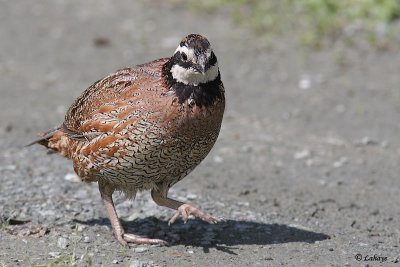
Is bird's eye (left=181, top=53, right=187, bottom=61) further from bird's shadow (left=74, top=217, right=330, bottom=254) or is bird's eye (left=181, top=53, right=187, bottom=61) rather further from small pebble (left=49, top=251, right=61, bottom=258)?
small pebble (left=49, top=251, right=61, bottom=258)

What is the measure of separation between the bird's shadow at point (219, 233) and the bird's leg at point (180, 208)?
32 centimetres

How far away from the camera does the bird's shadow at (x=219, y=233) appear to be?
5109 mm

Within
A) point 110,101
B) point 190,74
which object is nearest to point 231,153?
point 110,101

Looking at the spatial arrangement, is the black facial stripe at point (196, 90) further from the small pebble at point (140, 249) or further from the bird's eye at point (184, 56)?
the small pebble at point (140, 249)

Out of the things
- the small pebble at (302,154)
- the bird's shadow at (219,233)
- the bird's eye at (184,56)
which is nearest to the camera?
the bird's eye at (184,56)

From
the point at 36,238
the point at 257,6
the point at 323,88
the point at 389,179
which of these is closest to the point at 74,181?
the point at 36,238

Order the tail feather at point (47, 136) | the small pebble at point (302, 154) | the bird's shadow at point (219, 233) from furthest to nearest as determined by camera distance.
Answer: the small pebble at point (302, 154)
the tail feather at point (47, 136)
the bird's shadow at point (219, 233)

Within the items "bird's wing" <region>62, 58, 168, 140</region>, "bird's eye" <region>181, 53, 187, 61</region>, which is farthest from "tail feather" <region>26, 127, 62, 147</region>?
"bird's eye" <region>181, 53, 187, 61</region>

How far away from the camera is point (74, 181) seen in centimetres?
625

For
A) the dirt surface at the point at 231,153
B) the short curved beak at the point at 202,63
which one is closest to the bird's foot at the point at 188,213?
the dirt surface at the point at 231,153

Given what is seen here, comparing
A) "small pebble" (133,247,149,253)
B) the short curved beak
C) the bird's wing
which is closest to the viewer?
the short curved beak

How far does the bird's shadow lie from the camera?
5109 mm

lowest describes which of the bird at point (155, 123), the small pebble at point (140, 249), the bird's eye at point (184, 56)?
the small pebble at point (140, 249)

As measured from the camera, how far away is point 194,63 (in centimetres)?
446
